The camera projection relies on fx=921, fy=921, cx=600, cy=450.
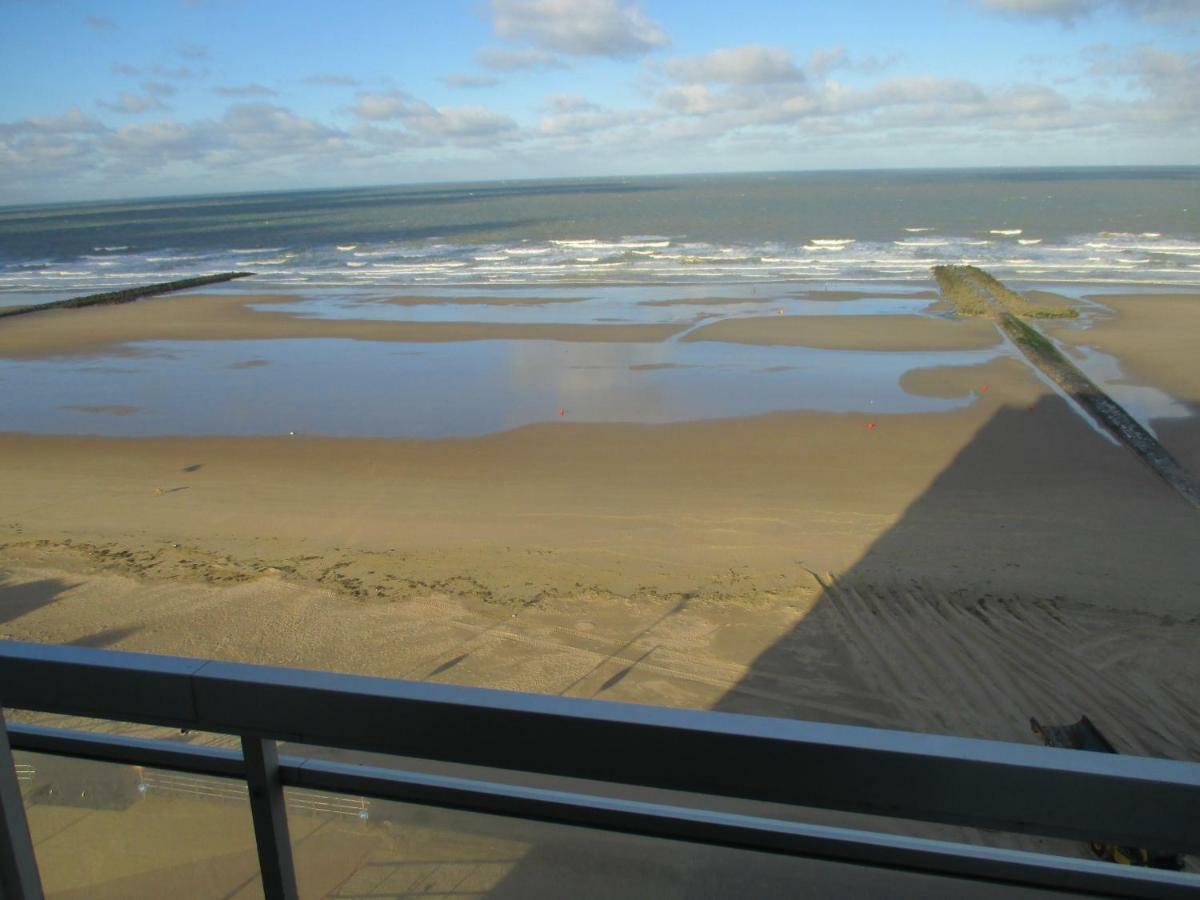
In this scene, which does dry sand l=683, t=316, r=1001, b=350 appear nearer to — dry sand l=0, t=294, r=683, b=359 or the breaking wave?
dry sand l=0, t=294, r=683, b=359

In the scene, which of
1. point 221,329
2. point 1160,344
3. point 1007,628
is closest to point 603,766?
point 1007,628

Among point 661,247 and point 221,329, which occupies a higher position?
point 661,247

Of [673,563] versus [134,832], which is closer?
[134,832]

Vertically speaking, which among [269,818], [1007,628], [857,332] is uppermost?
[269,818]

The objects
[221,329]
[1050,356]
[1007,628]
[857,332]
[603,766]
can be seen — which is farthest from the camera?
[221,329]

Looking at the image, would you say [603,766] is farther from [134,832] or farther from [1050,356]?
[1050,356]

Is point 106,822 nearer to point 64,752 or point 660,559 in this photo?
point 64,752

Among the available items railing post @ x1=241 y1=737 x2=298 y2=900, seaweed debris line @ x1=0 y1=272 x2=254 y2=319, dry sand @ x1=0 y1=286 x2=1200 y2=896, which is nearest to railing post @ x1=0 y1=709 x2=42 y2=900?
railing post @ x1=241 y1=737 x2=298 y2=900

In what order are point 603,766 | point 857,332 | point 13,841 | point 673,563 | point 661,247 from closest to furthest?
point 603,766 → point 13,841 → point 673,563 → point 857,332 → point 661,247

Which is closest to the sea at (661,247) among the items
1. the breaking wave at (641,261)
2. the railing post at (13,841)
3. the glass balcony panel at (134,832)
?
the breaking wave at (641,261)
